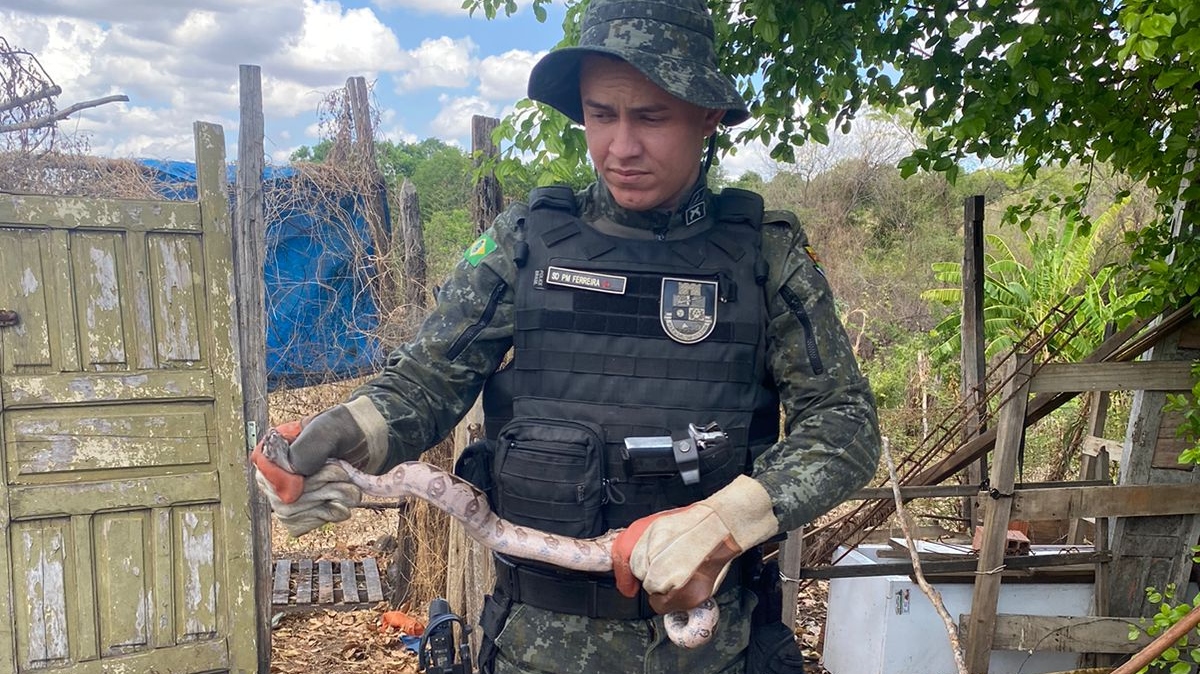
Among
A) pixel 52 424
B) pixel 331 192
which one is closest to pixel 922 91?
pixel 331 192

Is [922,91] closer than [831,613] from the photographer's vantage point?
Yes

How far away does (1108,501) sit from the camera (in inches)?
141

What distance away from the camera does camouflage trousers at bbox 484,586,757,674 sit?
1.90 m

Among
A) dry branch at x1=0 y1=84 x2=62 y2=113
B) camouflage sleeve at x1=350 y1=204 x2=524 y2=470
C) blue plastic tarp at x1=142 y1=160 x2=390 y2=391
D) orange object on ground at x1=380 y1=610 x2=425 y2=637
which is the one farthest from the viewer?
blue plastic tarp at x1=142 y1=160 x2=390 y2=391

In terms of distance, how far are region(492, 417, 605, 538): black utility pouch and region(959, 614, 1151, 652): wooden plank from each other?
276 centimetres

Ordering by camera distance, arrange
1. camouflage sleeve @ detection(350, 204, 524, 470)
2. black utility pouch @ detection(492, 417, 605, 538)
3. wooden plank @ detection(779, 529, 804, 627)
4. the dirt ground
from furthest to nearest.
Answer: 1. the dirt ground
2. wooden plank @ detection(779, 529, 804, 627)
3. camouflage sleeve @ detection(350, 204, 524, 470)
4. black utility pouch @ detection(492, 417, 605, 538)

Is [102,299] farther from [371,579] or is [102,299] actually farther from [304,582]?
[371,579]

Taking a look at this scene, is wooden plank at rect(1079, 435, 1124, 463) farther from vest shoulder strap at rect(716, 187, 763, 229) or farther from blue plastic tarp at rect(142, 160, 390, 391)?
blue plastic tarp at rect(142, 160, 390, 391)

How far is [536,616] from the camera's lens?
77.7 inches

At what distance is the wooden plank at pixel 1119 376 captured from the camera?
3.44 metres

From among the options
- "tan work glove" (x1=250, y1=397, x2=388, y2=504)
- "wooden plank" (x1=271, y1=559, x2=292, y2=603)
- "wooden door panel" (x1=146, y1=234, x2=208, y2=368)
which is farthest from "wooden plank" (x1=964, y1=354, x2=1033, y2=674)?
"wooden plank" (x1=271, y1=559, x2=292, y2=603)

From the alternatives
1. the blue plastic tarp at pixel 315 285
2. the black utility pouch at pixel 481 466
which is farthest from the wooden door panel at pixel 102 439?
the black utility pouch at pixel 481 466

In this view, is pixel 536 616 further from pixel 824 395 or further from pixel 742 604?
pixel 824 395

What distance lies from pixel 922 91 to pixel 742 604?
280 cm
